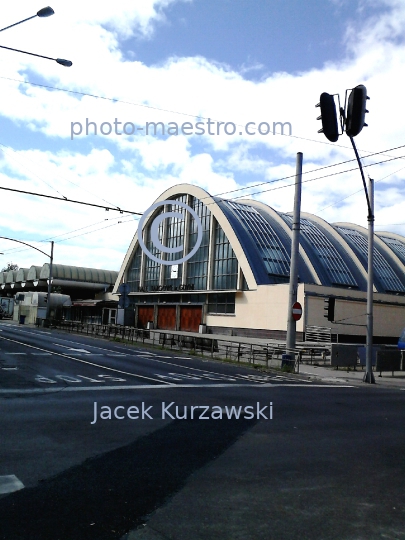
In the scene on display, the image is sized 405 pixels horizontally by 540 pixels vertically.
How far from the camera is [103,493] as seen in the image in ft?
19.1

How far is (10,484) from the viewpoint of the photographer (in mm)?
5984

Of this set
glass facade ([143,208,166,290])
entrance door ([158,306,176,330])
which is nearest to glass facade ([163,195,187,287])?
glass facade ([143,208,166,290])

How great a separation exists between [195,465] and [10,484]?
2.41 m

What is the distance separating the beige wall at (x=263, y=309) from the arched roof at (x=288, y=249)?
1.19 m

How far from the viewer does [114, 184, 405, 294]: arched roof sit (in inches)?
1781

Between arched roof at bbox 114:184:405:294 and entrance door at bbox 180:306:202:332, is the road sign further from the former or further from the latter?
entrance door at bbox 180:306:202:332

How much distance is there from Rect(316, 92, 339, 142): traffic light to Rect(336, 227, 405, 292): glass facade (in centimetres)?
4123

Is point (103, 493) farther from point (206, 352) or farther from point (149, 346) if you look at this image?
point (149, 346)

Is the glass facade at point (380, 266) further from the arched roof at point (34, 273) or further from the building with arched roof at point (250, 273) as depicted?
the arched roof at point (34, 273)

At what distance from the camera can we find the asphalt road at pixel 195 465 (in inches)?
200

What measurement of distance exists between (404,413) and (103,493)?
9.43 meters

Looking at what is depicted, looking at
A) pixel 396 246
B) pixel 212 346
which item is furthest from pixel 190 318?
pixel 396 246

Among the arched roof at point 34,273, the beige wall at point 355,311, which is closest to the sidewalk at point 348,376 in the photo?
the beige wall at point 355,311

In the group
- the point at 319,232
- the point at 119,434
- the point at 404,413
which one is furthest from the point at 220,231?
the point at 119,434
